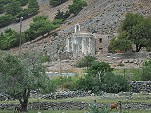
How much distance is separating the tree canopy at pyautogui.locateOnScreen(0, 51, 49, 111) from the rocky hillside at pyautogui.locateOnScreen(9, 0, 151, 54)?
210ft

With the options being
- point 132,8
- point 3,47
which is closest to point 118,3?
point 132,8

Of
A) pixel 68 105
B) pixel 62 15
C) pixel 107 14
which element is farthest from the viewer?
pixel 62 15

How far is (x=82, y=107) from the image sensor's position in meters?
41.8

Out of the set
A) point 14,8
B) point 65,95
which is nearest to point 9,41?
point 14,8

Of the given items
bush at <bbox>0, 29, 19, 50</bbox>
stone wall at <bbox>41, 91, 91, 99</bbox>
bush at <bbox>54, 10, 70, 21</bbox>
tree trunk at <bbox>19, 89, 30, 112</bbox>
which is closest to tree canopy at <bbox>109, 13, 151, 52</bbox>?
stone wall at <bbox>41, 91, 91, 99</bbox>

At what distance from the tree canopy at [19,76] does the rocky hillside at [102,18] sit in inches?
2522

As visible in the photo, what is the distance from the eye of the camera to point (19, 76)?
41656 mm

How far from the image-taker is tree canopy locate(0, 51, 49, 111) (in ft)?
135

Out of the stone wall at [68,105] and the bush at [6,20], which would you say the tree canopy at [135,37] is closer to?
the stone wall at [68,105]

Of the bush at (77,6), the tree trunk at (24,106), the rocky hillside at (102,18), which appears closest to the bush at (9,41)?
the rocky hillside at (102,18)

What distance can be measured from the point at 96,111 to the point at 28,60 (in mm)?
16887

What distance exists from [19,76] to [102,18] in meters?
75.8

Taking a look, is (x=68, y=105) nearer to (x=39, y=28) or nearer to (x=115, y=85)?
(x=115, y=85)

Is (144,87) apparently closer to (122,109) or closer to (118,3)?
(122,109)
